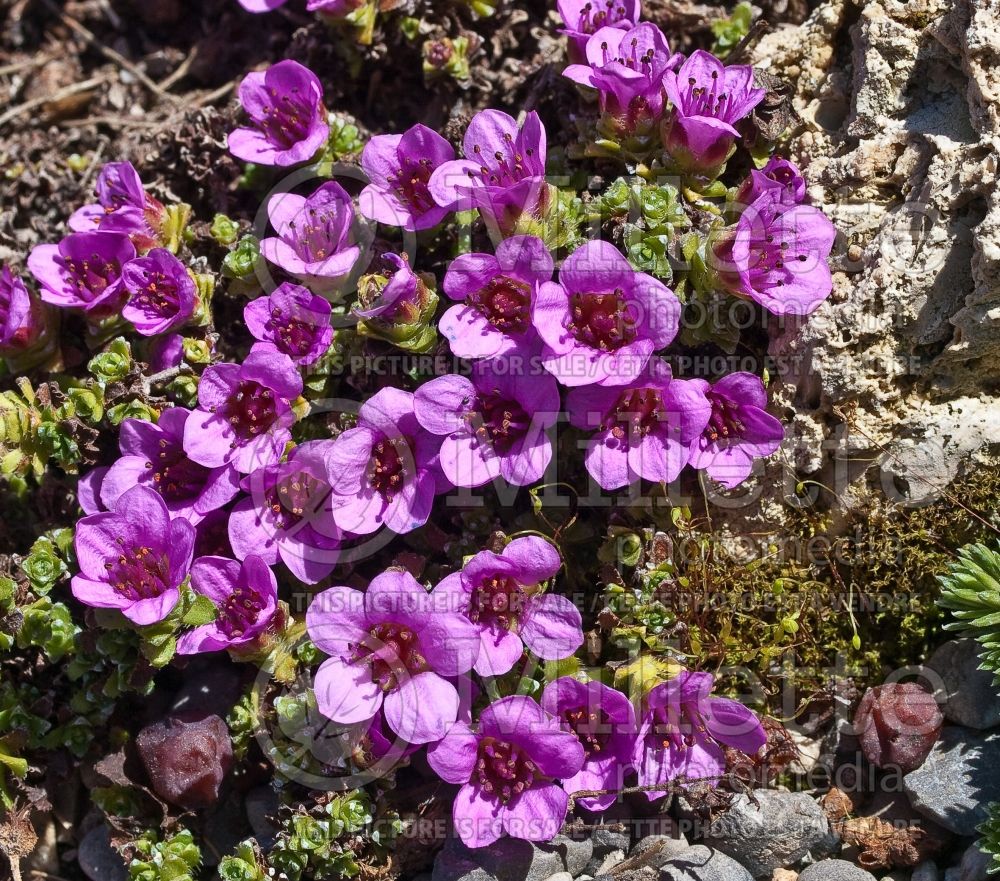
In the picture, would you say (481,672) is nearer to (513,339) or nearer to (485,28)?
(513,339)

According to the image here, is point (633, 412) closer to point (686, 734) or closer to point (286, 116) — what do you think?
point (686, 734)

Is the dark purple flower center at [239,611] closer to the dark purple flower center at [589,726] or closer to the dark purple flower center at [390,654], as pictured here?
the dark purple flower center at [390,654]

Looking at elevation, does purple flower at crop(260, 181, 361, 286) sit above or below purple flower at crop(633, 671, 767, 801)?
above

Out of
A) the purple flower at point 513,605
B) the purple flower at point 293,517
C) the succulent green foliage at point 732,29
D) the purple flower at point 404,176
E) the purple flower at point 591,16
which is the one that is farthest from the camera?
the succulent green foliage at point 732,29

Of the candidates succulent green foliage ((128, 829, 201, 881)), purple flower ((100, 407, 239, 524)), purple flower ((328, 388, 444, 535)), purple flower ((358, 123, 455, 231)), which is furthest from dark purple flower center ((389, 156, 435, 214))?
succulent green foliage ((128, 829, 201, 881))

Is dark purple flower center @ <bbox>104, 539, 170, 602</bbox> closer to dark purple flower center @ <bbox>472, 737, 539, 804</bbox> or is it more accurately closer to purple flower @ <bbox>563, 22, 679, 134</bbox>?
dark purple flower center @ <bbox>472, 737, 539, 804</bbox>

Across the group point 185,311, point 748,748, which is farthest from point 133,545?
point 748,748

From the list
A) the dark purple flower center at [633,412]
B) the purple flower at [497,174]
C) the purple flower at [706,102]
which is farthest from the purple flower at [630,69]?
the dark purple flower center at [633,412]
